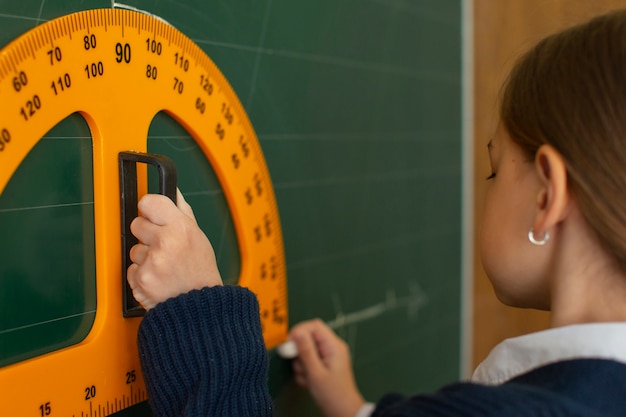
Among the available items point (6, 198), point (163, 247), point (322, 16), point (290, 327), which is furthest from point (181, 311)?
point (322, 16)

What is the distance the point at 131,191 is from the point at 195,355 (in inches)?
6.3

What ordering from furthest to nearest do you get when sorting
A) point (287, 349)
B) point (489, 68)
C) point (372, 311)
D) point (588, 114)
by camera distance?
point (489, 68) < point (372, 311) < point (287, 349) < point (588, 114)

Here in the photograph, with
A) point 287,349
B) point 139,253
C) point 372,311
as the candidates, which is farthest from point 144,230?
point 372,311

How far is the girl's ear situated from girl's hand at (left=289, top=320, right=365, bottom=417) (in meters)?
0.35

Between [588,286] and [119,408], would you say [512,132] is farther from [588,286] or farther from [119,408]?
[119,408]

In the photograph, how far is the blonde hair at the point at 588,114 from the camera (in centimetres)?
65

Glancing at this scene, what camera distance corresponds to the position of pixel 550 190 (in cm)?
68

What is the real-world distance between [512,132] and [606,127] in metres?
0.10

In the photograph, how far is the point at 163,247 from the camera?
67 centimetres

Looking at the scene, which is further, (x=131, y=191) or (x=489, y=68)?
(x=489, y=68)

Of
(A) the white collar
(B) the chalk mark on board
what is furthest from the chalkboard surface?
(A) the white collar

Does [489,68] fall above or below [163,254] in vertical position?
above

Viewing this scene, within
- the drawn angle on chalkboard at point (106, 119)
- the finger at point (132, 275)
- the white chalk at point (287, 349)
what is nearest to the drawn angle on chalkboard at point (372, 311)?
the white chalk at point (287, 349)

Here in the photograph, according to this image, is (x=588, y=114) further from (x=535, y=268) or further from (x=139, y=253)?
(x=139, y=253)
